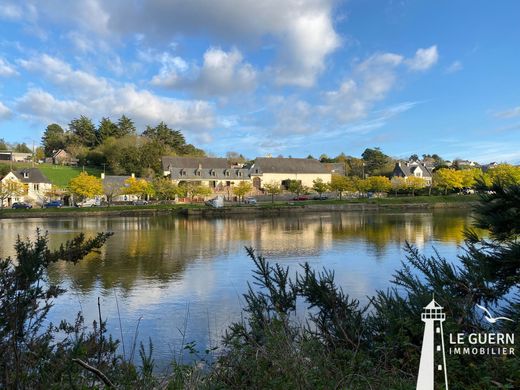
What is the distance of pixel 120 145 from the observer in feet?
281

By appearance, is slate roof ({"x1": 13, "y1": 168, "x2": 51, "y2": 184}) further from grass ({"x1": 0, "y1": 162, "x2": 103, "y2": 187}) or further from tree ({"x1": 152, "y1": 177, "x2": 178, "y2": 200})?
tree ({"x1": 152, "y1": 177, "x2": 178, "y2": 200})

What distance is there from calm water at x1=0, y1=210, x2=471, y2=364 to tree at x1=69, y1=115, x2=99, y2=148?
75.9 m

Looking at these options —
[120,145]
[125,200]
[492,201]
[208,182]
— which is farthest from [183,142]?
[492,201]

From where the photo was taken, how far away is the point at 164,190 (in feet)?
218

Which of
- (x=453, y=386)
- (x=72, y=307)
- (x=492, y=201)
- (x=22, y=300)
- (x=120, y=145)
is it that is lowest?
(x=72, y=307)

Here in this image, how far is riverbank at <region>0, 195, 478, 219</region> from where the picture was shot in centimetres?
5138

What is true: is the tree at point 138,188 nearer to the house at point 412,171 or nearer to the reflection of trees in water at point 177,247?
the reflection of trees in water at point 177,247

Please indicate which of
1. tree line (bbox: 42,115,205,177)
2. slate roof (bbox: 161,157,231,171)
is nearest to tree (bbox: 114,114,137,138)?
tree line (bbox: 42,115,205,177)

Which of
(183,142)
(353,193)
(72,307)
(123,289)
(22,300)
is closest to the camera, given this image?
(22,300)

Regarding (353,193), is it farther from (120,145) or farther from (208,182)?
(120,145)

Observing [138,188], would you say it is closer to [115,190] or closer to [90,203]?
[115,190]

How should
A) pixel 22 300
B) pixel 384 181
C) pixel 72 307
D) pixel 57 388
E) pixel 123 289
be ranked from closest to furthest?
pixel 57 388 → pixel 22 300 → pixel 72 307 → pixel 123 289 → pixel 384 181

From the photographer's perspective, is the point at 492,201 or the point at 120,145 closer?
the point at 492,201

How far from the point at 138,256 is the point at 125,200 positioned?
5221 cm
